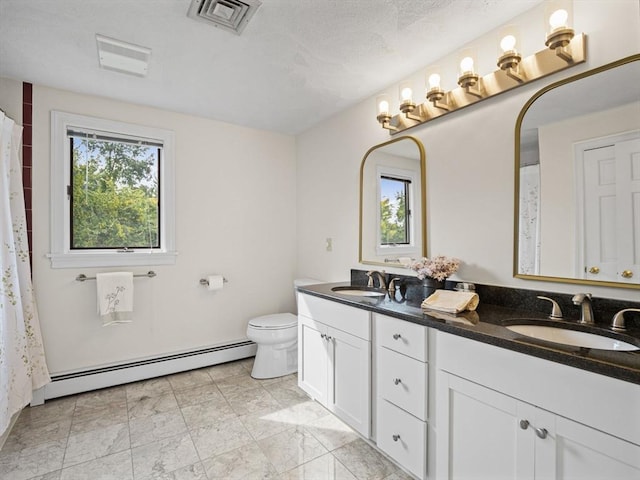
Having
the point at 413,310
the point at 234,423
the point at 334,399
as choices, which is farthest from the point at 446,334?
the point at 234,423

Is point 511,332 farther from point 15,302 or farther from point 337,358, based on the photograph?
point 15,302

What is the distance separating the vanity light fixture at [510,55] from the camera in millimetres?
1510

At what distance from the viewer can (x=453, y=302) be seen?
1.58 meters

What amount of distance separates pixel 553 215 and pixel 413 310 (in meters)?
0.75

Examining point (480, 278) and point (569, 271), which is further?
point (480, 278)

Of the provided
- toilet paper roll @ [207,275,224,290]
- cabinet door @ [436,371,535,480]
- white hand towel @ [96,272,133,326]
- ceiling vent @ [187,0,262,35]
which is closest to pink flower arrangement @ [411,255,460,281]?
cabinet door @ [436,371,535,480]

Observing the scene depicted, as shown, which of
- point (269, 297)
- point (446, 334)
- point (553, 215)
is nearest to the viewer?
point (446, 334)

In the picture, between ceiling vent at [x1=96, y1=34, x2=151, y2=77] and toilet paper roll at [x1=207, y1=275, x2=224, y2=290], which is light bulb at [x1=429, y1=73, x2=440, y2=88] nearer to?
ceiling vent at [x1=96, y1=34, x2=151, y2=77]

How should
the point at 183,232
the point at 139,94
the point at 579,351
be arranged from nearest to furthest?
the point at 579,351, the point at 139,94, the point at 183,232

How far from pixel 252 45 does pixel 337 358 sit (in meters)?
1.87

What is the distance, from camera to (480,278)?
178cm

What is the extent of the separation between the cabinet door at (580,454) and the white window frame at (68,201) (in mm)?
2682

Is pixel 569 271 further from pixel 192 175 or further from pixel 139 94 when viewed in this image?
pixel 139 94

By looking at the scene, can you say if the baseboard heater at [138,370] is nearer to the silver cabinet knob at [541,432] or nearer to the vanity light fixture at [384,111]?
the vanity light fixture at [384,111]
